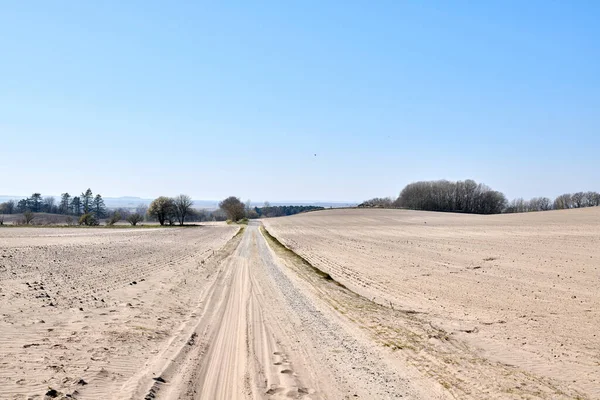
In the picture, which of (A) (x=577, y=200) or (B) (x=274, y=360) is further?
(A) (x=577, y=200)

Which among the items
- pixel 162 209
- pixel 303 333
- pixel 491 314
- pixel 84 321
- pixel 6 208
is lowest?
pixel 491 314

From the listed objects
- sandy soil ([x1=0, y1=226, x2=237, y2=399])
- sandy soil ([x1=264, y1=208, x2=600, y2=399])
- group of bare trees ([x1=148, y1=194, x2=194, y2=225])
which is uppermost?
group of bare trees ([x1=148, y1=194, x2=194, y2=225])

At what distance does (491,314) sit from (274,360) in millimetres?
7772

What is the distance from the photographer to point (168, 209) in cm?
11325

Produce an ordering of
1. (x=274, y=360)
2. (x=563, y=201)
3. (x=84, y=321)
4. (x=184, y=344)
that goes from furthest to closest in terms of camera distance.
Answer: (x=563, y=201)
(x=84, y=321)
(x=184, y=344)
(x=274, y=360)

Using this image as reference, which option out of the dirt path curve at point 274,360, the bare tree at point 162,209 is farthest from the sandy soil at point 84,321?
the bare tree at point 162,209

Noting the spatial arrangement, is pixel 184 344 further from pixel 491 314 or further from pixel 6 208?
pixel 6 208

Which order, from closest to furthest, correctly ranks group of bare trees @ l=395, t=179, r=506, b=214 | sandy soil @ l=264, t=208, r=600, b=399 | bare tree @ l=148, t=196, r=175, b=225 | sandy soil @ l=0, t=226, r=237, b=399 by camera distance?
1. sandy soil @ l=0, t=226, r=237, b=399
2. sandy soil @ l=264, t=208, r=600, b=399
3. bare tree @ l=148, t=196, r=175, b=225
4. group of bare trees @ l=395, t=179, r=506, b=214

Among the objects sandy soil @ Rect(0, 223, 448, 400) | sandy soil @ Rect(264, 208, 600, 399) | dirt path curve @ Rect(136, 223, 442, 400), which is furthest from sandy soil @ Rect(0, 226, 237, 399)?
sandy soil @ Rect(264, 208, 600, 399)

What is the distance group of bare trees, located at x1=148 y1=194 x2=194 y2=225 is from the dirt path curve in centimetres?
10241

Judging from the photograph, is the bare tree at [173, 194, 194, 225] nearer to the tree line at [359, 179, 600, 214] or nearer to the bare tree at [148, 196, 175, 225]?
the bare tree at [148, 196, 175, 225]

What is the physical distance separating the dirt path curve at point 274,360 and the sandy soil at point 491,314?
857 millimetres

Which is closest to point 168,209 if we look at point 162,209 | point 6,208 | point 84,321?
point 162,209

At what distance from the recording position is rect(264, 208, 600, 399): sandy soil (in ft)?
27.1
